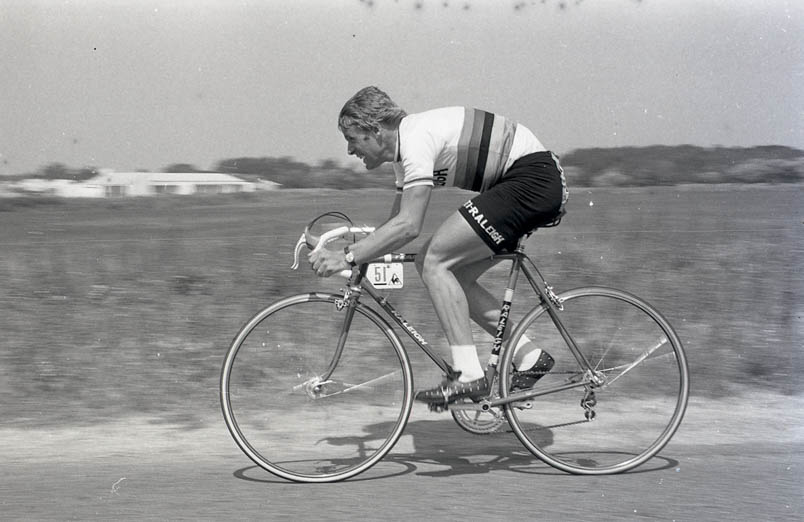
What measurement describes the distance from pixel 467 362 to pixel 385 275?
1.76ft

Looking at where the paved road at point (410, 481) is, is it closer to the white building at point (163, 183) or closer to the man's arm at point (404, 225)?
the man's arm at point (404, 225)

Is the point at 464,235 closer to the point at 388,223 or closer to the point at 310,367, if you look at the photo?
the point at 388,223

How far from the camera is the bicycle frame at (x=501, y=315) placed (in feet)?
16.0

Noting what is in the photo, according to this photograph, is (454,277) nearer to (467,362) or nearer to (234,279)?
(467,362)

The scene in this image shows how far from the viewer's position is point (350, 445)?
4.95m

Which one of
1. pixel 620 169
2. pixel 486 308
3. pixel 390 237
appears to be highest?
pixel 620 169

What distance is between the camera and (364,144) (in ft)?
15.5

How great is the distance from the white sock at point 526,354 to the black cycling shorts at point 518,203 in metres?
0.48

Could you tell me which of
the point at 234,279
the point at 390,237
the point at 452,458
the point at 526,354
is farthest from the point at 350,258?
the point at 234,279

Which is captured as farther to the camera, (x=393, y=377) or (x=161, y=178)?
(x=161, y=178)

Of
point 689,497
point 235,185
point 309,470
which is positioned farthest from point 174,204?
point 689,497

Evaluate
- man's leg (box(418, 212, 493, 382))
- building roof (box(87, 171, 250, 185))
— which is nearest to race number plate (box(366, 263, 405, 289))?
man's leg (box(418, 212, 493, 382))

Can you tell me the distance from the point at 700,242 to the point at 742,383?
159cm

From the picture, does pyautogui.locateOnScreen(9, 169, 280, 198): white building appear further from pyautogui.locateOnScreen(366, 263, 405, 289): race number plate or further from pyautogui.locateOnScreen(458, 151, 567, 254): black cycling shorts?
pyautogui.locateOnScreen(458, 151, 567, 254): black cycling shorts
